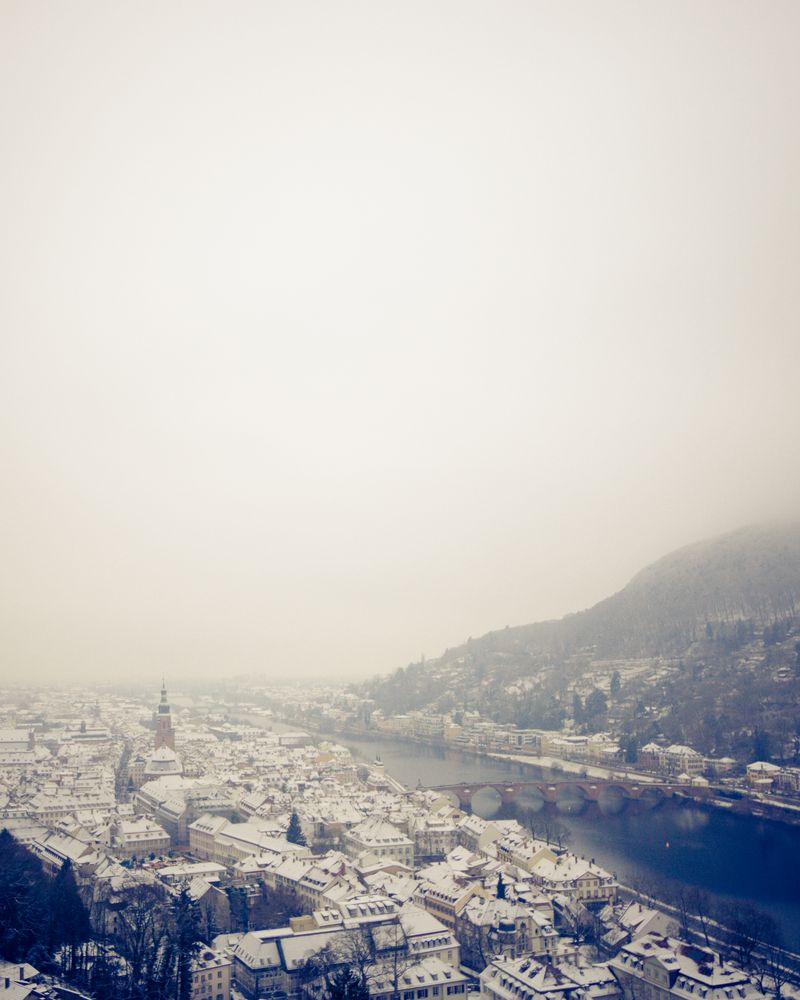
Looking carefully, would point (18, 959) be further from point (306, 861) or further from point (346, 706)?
point (346, 706)

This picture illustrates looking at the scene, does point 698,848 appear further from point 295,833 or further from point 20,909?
point 20,909

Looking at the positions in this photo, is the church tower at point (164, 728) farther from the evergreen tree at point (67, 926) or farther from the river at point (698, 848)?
the evergreen tree at point (67, 926)

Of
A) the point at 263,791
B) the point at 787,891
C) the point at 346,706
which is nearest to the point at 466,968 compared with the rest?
the point at 787,891

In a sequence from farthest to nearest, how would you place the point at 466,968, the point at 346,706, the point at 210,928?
1. the point at 346,706
2. the point at 210,928
3. the point at 466,968

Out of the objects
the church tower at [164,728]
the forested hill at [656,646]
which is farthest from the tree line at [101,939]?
the forested hill at [656,646]

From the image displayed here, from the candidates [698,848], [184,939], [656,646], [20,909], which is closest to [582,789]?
[698,848]
